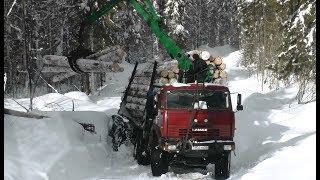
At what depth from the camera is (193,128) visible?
11.5m

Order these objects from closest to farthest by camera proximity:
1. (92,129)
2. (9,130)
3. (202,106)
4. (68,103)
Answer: (9,130) → (202,106) → (92,129) → (68,103)

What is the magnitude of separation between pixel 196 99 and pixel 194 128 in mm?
762

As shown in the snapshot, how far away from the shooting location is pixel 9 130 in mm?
10258

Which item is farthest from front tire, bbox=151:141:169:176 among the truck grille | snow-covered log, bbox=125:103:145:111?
snow-covered log, bbox=125:103:145:111

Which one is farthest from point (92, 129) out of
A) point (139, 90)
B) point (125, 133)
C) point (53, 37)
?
point (53, 37)

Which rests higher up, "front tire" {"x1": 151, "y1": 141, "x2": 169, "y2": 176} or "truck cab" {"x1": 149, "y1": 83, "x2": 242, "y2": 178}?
"truck cab" {"x1": 149, "y1": 83, "x2": 242, "y2": 178}

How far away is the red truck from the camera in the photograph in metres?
11.4

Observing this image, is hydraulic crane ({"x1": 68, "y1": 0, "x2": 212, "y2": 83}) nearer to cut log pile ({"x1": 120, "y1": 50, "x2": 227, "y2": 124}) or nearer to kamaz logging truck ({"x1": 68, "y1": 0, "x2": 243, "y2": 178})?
cut log pile ({"x1": 120, "y1": 50, "x2": 227, "y2": 124})

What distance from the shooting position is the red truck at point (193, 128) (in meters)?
11.4

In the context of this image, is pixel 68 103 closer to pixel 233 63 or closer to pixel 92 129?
pixel 92 129

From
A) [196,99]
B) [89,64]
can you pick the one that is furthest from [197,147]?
[89,64]

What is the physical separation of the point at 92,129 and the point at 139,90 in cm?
239

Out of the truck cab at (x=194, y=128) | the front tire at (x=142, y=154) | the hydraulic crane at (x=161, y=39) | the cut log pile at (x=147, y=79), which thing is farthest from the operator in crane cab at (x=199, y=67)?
the front tire at (x=142, y=154)

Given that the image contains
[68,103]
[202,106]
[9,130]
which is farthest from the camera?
[68,103]
